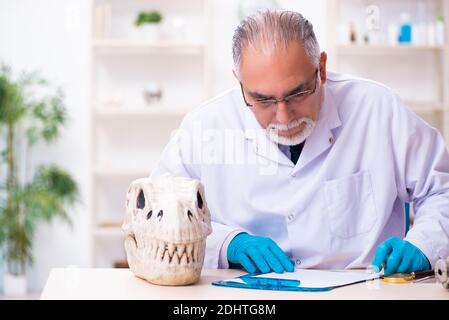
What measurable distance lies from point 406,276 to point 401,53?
8.79 feet

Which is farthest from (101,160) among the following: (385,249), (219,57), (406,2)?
(385,249)

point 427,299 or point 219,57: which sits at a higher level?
point 219,57

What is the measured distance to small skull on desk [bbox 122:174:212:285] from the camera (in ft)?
3.50

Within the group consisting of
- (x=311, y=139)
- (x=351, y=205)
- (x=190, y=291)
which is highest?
(x=311, y=139)

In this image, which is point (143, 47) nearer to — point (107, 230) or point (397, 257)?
point (107, 230)

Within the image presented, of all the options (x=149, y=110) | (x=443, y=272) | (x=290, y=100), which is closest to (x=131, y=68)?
(x=149, y=110)

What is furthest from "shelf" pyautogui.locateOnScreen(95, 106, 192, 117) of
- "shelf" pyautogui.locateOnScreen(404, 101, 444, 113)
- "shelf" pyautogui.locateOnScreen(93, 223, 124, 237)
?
"shelf" pyautogui.locateOnScreen(404, 101, 444, 113)

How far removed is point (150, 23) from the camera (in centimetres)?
357

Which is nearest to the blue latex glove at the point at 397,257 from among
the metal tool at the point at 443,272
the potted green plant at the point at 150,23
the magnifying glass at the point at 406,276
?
the magnifying glass at the point at 406,276

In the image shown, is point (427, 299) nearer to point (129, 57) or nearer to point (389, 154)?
point (389, 154)

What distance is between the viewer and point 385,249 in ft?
4.04

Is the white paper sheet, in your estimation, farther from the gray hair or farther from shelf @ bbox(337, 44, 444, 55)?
shelf @ bbox(337, 44, 444, 55)

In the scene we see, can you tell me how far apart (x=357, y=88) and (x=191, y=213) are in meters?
0.65

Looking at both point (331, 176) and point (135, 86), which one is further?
point (135, 86)
